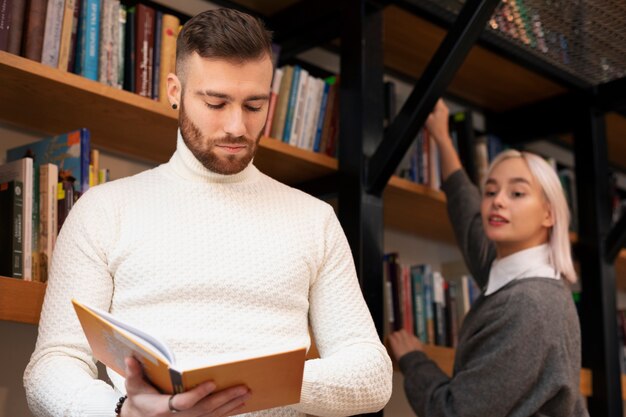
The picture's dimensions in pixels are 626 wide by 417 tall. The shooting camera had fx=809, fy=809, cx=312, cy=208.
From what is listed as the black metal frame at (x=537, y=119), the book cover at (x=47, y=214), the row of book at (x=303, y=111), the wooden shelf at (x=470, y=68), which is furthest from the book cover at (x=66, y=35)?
the black metal frame at (x=537, y=119)

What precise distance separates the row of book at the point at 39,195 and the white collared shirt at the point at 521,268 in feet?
3.40

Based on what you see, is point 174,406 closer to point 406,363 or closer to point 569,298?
point 406,363

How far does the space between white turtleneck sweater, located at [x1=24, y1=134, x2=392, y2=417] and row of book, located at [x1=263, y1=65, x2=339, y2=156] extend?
0.65 m

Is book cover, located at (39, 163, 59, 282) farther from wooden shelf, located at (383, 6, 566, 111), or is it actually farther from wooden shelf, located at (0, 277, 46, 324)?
wooden shelf, located at (383, 6, 566, 111)

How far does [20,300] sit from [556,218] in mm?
1400

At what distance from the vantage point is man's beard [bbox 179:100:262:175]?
4.30 ft

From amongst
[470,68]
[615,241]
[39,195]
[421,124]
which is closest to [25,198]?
[39,195]

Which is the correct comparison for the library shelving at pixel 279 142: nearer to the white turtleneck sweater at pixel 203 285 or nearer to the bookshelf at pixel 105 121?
the bookshelf at pixel 105 121

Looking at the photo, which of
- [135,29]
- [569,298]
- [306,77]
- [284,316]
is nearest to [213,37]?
[284,316]

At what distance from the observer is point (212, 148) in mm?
1314

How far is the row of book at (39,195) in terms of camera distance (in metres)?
1.53

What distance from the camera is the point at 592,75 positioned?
105 inches

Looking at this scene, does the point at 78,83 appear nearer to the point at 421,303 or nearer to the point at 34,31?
the point at 34,31

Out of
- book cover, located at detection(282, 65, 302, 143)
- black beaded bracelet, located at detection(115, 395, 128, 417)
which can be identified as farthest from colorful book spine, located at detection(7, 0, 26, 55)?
black beaded bracelet, located at detection(115, 395, 128, 417)
